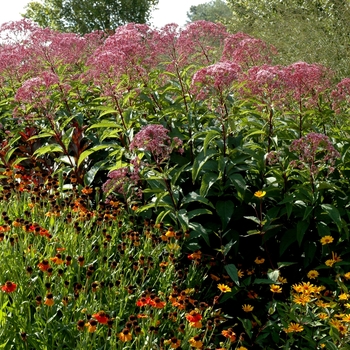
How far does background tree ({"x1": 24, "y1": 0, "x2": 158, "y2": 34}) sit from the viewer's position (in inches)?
1218

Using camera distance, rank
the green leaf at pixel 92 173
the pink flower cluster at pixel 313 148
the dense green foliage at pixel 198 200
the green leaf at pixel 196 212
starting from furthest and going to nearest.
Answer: the green leaf at pixel 92 173 → the green leaf at pixel 196 212 → the pink flower cluster at pixel 313 148 → the dense green foliage at pixel 198 200

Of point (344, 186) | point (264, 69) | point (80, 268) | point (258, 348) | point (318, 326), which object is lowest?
point (258, 348)

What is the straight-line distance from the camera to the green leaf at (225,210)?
3.69m

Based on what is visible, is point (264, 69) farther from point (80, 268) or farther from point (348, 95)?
point (80, 268)

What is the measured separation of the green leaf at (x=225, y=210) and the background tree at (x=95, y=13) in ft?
91.3

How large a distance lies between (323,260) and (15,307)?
6.96ft

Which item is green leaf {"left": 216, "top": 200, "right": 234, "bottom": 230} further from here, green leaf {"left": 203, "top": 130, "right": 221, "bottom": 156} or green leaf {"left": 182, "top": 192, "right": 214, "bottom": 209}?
green leaf {"left": 203, "top": 130, "right": 221, "bottom": 156}

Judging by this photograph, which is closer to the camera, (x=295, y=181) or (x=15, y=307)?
Answer: (x=15, y=307)

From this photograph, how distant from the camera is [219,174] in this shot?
3742 mm

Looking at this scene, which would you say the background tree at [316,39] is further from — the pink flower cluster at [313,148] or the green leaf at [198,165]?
the green leaf at [198,165]

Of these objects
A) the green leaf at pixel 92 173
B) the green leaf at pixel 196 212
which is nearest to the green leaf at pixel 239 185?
the green leaf at pixel 196 212

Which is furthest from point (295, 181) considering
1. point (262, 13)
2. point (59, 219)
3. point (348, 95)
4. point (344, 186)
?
point (262, 13)

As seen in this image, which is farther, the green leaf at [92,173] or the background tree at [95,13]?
the background tree at [95,13]

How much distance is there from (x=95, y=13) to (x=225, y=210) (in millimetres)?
28728
